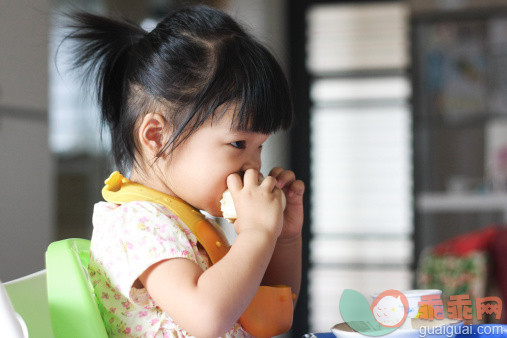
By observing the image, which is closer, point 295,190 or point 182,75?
point 182,75

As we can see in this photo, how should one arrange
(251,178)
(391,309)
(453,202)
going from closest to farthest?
1. (391,309)
2. (251,178)
3. (453,202)

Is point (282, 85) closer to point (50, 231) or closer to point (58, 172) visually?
point (50, 231)

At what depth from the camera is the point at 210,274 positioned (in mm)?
810

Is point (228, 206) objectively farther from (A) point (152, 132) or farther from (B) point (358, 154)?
(B) point (358, 154)

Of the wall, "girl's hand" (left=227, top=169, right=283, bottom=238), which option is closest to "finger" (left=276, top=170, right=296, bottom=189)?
"girl's hand" (left=227, top=169, right=283, bottom=238)

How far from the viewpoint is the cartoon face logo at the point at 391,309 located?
2.66 ft

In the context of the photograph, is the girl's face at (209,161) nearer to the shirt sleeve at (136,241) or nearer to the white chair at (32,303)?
the shirt sleeve at (136,241)

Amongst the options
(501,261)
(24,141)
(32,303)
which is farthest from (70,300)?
(501,261)

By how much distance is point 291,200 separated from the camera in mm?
1088

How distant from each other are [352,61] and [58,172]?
2408 mm

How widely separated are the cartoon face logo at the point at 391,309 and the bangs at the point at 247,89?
12.4 inches

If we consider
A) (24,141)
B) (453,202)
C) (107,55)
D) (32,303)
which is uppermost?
(107,55)

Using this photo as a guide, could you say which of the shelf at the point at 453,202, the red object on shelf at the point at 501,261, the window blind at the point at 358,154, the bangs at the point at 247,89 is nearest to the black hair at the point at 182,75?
the bangs at the point at 247,89

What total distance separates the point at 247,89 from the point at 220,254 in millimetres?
254
